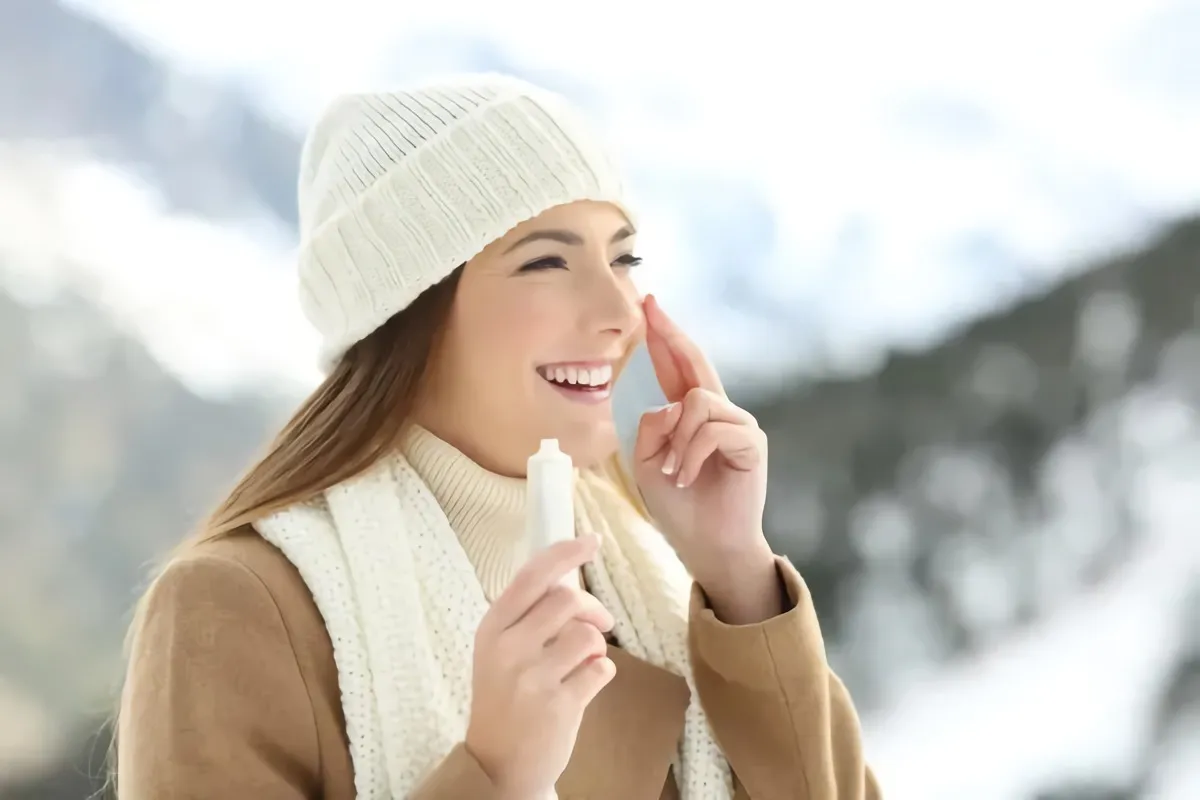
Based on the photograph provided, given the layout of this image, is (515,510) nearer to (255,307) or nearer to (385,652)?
(385,652)

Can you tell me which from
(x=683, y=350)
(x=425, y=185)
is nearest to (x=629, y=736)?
(x=683, y=350)

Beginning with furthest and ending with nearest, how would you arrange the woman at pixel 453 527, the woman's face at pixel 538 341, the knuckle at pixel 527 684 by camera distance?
the woman's face at pixel 538 341 → the woman at pixel 453 527 → the knuckle at pixel 527 684

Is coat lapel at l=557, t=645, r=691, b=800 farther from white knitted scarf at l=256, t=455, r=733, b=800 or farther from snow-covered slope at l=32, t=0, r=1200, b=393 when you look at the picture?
snow-covered slope at l=32, t=0, r=1200, b=393

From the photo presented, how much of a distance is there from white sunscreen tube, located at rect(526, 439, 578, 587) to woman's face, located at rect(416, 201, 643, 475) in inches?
6.1

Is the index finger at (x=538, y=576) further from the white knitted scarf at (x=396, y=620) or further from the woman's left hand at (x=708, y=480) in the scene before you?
the woman's left hand at (x=708, y=480)

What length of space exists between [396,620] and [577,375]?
239 millimetres

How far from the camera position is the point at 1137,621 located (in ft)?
4.93

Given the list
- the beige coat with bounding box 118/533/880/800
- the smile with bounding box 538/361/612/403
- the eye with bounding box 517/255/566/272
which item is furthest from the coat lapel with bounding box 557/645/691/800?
the eye with bounding box 517/255/566/272

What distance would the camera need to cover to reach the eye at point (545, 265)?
37.4 inches

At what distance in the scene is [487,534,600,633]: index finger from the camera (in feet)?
2.36

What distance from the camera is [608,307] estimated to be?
36.7 inches

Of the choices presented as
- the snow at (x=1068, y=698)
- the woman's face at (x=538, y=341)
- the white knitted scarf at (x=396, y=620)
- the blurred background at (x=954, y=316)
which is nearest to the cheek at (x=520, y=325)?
the woman's face at (x=538, y=341)

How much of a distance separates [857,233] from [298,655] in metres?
0.96

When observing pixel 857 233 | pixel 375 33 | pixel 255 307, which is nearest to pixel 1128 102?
pixel 857 233
